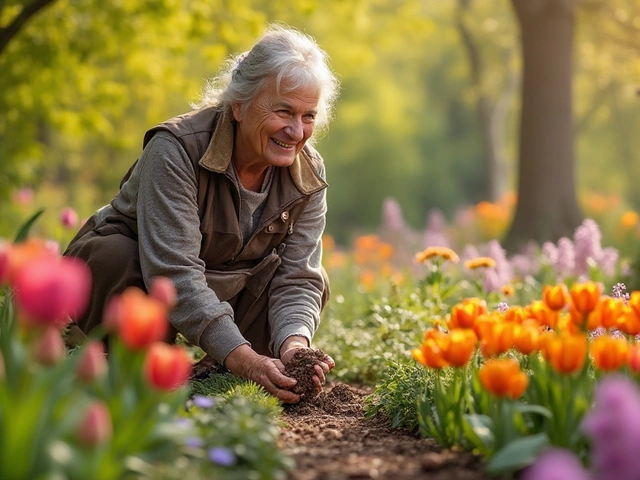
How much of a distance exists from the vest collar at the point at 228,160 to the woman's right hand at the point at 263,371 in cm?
76

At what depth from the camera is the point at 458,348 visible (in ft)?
7.54

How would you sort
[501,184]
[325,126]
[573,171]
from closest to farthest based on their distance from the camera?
[325,126] → [573,171] → [501,184]

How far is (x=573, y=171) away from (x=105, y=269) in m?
6.00

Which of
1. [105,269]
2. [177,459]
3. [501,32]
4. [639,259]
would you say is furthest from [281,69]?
[501,32]

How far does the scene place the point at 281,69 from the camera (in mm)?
3465

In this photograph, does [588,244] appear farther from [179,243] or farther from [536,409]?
[536,409]

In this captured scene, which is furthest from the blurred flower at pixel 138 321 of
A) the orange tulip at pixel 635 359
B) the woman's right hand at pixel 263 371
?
the woman's right hand at pixel 263 371

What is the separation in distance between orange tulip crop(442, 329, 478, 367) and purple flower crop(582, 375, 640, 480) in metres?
0.63

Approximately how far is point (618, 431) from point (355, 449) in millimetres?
1187

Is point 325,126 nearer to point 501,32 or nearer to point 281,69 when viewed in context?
point 281,69

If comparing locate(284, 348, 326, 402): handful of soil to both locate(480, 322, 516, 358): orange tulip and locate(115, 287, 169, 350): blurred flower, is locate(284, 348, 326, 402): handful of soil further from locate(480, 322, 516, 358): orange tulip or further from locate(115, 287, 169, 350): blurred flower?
locate(115, 287, 169, 350): blurred flower

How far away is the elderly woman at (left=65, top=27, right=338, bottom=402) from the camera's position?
335 centimetres

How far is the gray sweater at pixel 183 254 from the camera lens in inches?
131

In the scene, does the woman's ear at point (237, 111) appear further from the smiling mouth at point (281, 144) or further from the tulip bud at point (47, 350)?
the tulip bud at point (47, 350)
